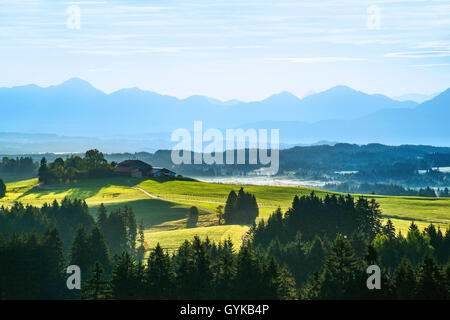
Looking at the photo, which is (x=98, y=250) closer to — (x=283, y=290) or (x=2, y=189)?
(x=283, y=290)

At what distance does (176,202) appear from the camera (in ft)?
338

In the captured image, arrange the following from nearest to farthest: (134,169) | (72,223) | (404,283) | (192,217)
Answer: (404,283) → (72,223) → (192,217) → (134,169)

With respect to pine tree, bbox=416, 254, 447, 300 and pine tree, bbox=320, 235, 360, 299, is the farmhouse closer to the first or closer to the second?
pine tree, bbox=320, 235, 360, 299

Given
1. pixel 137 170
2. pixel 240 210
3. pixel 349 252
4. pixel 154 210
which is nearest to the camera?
pixel 349 252

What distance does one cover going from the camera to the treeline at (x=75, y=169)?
143 meters

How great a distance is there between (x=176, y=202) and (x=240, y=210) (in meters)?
20.1

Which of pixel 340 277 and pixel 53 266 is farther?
pixel 53 266

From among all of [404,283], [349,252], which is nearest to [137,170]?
[349,252]

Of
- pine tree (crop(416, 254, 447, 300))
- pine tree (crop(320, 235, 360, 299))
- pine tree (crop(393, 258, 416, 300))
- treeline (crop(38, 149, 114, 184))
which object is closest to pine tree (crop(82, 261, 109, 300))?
pine tree (crop(320, 235, 360, 299))

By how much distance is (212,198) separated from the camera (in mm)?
117812

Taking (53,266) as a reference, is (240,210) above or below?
above

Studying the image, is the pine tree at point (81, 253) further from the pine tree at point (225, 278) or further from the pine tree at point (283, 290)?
the pine tree at point (283, 290)

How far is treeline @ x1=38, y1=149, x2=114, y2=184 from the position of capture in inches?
5645

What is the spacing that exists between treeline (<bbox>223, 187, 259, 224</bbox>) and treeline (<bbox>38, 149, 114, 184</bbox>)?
230 feet
